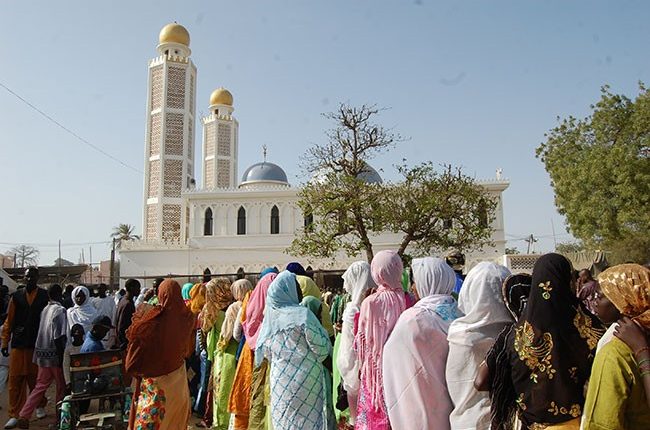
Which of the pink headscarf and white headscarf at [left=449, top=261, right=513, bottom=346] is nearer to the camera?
white headscarf at [left=449, top=261, right=513, bottom=346]

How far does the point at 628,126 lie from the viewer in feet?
59.5

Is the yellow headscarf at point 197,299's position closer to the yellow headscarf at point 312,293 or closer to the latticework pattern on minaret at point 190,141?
the yellow headscarf at point 312,293

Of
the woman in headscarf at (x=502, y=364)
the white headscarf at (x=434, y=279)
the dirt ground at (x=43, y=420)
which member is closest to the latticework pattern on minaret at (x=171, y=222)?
the dirt ground at (x=43, y=420)

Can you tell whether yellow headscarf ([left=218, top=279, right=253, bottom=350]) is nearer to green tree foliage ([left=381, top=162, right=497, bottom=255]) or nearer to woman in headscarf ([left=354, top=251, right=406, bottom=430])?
woman in headscarf ([left=354, top=251, right=406, bottom=430])

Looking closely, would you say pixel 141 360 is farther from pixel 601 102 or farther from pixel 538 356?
pixel 601 102

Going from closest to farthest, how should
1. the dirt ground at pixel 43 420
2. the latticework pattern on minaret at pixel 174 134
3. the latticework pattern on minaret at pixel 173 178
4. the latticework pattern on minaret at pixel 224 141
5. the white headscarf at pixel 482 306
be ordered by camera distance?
the white headscarf at pixel 482 306 < the dirt ground at pixel 43 420 < the latticework pattern on minaret at pixel 173 178 < the latticework pattern on minaret at pixel 174 134 < the latticework pattern on minaret at pixel 224 141

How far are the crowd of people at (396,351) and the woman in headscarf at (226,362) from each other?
0.6 inches

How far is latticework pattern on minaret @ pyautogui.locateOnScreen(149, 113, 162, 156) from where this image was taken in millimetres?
32625

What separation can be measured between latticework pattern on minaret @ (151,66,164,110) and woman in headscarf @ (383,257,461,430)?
32449 millimetres

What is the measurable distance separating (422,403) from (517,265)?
14661mm

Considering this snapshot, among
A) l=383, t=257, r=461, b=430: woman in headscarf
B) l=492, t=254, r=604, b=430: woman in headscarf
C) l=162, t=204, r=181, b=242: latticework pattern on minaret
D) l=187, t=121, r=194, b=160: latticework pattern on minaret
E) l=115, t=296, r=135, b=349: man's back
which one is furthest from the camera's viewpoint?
l=187, t=121, r=194, b=160: latticework pattern on minaret

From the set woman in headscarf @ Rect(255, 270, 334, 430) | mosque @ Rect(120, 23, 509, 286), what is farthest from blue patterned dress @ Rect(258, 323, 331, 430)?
mosque @ Rect(120, 23, 509, 286)

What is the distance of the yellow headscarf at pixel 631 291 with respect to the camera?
6.14ft

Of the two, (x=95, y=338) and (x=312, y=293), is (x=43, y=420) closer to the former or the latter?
(x=95, y=338)
